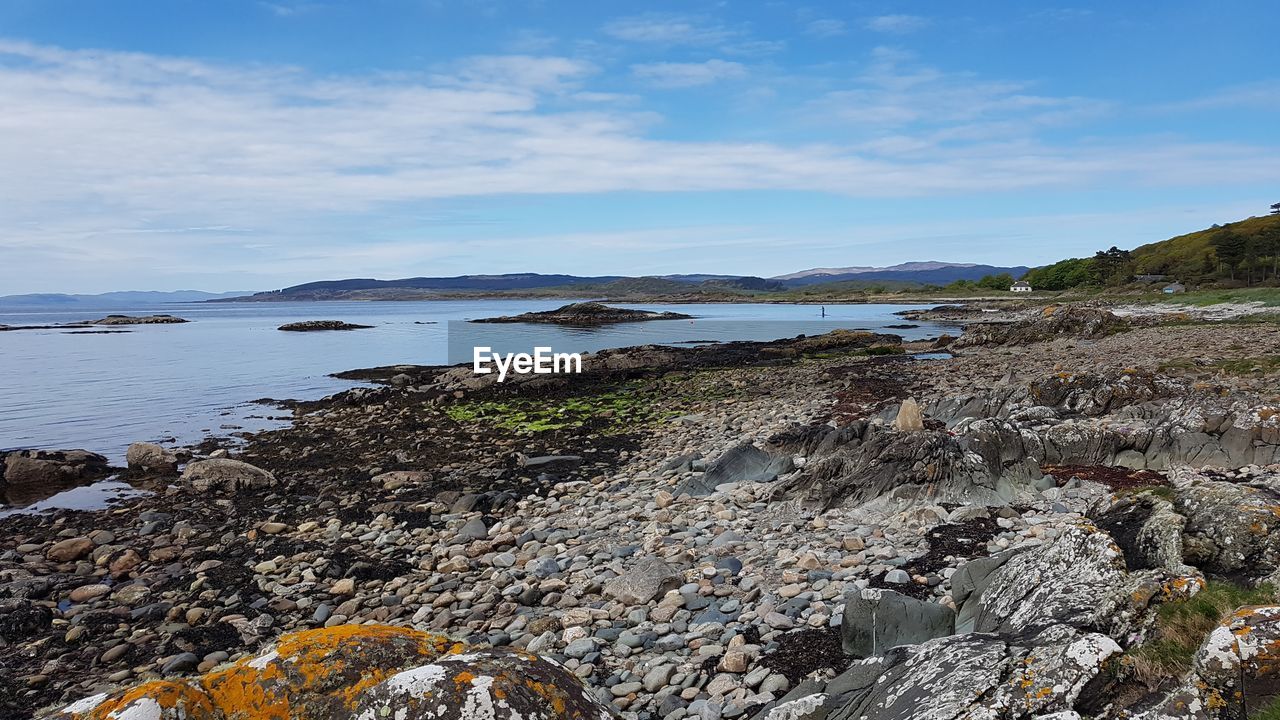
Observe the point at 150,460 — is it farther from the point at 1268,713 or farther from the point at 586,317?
the point at 586,317

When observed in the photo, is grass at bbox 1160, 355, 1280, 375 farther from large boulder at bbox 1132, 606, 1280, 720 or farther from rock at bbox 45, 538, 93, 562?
rock at bbox 45, 538, 93, 562

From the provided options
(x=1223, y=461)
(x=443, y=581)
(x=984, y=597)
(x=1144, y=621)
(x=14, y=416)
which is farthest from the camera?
(x=14, y=416)

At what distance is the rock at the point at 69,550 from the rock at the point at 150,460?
645 centimetres

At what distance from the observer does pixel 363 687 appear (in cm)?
382

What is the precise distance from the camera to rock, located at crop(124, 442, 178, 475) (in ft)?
59.7

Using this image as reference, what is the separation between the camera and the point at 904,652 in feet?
16.2

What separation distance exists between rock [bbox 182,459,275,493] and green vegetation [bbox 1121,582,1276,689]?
16386 mm

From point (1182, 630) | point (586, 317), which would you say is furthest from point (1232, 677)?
point (586, 317)

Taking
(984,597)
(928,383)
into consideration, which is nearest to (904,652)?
(984,597)

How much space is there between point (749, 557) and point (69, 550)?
38.0 feet

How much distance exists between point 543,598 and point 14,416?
31.0 m

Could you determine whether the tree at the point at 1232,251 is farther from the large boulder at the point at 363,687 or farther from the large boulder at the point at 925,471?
the large boulder at the point at 363,687

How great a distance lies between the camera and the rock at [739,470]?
12.8m

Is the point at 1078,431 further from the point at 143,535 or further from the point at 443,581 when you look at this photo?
the point at 143,535
